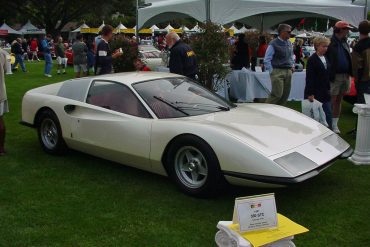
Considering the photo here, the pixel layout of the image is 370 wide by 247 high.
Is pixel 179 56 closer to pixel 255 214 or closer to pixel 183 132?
pixel 183 132

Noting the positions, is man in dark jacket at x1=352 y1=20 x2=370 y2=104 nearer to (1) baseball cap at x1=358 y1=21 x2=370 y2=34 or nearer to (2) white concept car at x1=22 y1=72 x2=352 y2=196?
(1) baseball cap at x1=358 y1=21 x2=370 y2=34

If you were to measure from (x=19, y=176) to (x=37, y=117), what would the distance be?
1.12 meters

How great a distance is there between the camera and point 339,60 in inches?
272

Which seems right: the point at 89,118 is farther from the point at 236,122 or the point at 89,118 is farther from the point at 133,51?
the point at 133,51

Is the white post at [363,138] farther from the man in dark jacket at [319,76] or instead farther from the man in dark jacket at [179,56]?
the man in dark jacket at [179,56]

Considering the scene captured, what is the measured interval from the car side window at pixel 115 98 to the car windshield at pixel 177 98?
10 centimetres

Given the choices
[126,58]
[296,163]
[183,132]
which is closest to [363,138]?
[296,163]

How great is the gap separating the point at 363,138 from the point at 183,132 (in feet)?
8.63

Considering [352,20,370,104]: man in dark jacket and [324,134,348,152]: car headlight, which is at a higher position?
[352,20,370,104]: man in dark jacket

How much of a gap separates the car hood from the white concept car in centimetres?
1

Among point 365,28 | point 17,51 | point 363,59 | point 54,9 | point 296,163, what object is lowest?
point 296,163

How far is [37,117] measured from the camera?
6066 millimetres

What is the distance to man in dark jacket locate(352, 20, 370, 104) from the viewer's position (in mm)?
6969

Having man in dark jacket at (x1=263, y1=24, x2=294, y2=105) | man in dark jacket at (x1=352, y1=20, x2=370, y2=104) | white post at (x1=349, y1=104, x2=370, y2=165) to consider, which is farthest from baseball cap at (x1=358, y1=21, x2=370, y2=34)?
white post at (x1=349, y1=104, x2=370, y2=165)
